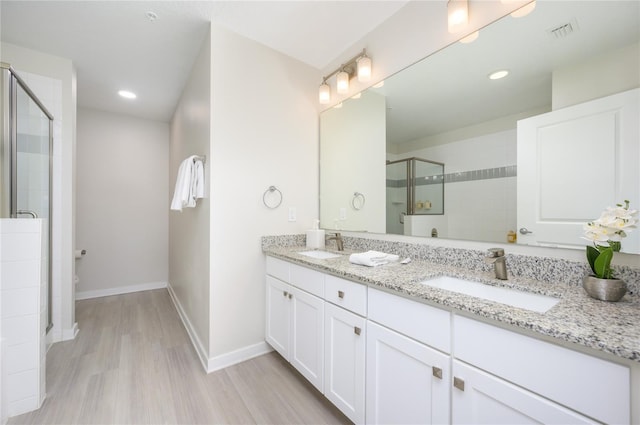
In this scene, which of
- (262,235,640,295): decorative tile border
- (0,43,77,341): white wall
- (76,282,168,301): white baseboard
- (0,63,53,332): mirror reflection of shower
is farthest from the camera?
(76,282,168,301): white baseboard

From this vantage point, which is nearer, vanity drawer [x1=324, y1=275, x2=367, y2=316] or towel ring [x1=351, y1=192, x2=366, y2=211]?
vanity drawer [x1=324, y1=275, x2=367, y2=316]

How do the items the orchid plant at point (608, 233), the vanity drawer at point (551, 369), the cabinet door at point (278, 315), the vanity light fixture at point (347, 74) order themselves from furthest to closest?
the vanity light fixture at point (347, 74) → the cabinet door at point (278, 315) → the orchid plant at point (608, 233) → the vanity drawer at point (551, 369)

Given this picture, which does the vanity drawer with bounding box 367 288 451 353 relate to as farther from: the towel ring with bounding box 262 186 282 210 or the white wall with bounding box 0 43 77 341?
the white wall with bounding box 0 43 77 341

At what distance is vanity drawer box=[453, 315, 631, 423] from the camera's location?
0.61m

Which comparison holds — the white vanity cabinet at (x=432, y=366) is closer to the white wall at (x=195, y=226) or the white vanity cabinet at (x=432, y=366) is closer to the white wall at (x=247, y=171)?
the white wall at (x=247, y=171)

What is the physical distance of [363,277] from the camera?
3.94 ft

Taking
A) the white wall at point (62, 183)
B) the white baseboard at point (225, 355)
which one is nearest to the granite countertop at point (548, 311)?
the white baseboard at point (225, 355)

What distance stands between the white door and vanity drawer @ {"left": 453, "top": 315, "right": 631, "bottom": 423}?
613mm

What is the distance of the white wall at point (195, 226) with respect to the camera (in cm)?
195

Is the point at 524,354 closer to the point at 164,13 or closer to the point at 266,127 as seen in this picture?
the point at 266,127

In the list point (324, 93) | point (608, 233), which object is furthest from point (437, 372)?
point (324, 93)

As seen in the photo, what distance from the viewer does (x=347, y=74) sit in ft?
6.91

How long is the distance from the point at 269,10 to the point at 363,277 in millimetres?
1869

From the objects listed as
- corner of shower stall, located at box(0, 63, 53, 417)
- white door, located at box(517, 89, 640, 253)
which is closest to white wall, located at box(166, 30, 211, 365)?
corner of shower stall, located at box(0, 63, 53, 417)
